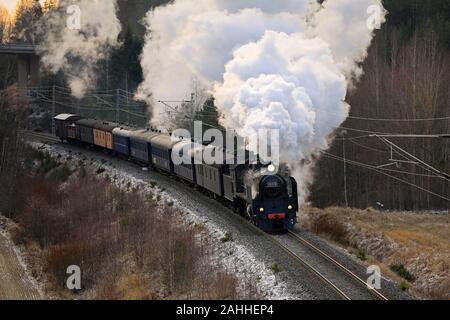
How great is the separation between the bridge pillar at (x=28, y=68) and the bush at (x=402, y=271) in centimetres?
6246

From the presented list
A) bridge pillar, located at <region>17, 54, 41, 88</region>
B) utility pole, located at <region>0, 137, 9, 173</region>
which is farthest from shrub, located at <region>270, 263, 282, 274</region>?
bridge pillar, located at <region>17, 54, 41, 88</region>

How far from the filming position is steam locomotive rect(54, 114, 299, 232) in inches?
969

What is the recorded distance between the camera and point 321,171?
171 ft

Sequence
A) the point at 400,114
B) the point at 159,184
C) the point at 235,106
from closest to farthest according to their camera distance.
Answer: the point at 235,106
the point at 159,184
the point at 400,114

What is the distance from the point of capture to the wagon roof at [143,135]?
42750 millimetres

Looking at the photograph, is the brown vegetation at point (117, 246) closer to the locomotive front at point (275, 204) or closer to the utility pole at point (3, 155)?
the locomotive front at point (275, 204)

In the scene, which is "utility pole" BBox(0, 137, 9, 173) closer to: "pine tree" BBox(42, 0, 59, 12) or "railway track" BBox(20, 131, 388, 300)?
"railway track" BBox(20, 131, 388, 300)

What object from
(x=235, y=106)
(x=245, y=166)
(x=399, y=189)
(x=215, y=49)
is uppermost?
(x=215, y=49)

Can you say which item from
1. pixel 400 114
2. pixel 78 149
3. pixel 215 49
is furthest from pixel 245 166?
pixel 78 149

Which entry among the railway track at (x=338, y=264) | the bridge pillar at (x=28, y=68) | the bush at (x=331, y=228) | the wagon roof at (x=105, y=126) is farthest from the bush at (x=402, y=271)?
the bridge pillar at (x=28, y=68)

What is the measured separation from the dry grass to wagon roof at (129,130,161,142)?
15.4m
